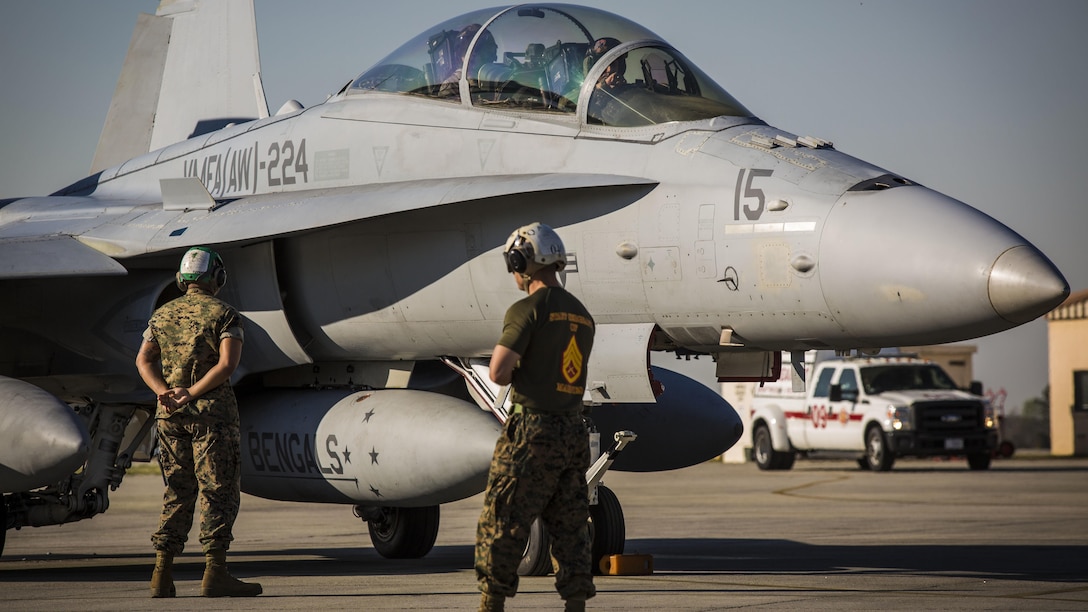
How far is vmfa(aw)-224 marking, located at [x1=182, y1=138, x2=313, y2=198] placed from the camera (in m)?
10.7

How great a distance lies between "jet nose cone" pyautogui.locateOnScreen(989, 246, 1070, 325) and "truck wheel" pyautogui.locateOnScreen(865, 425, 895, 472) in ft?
66.6

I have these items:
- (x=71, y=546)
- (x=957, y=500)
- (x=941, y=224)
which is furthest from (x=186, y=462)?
(x=957, y=500)

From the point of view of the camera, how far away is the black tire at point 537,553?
30.6ft

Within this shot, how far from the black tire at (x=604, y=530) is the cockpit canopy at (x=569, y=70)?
2498mm

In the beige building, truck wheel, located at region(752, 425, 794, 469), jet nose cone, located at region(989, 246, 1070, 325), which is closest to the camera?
jet nose cone, located at region(989, 246, 1070, 325)

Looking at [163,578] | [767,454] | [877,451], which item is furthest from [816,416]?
[163,578]

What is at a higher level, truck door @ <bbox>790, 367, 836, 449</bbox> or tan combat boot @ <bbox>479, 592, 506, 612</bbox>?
truck door @ <bbox>790, 367, 836, 449</bbox>

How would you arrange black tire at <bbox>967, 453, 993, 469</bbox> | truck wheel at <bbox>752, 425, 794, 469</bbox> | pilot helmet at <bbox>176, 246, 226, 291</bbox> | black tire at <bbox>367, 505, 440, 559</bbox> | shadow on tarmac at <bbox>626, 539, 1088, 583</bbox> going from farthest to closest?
truck wheel at <bbox>752, 425, 794, 469</bbox>, black tire at <bbox>967, 453, 993, 469</bbox>, black tire at <bbox>367, 505, 440, 559</bbox>, shadow on tarmac at <bbox>626, 539, 1088, 583</bbox>, pilot helmet at <bbox>176, 246, 226, 291</bbox>

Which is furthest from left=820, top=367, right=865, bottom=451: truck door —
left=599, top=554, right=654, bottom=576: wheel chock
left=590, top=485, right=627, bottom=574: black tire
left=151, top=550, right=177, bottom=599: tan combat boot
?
left=151, top=550, right=177, bottom=599: tan combat boot

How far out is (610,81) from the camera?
927 centimetres

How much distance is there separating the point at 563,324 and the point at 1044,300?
2.68 m

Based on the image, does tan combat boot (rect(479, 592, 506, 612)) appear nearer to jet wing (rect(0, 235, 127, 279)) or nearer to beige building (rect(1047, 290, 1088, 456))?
jet wing (rect(0, 235, 127, 279))

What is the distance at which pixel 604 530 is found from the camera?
9.46 meters

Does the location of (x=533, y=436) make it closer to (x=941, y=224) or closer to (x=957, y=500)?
(x=941, y=224)
